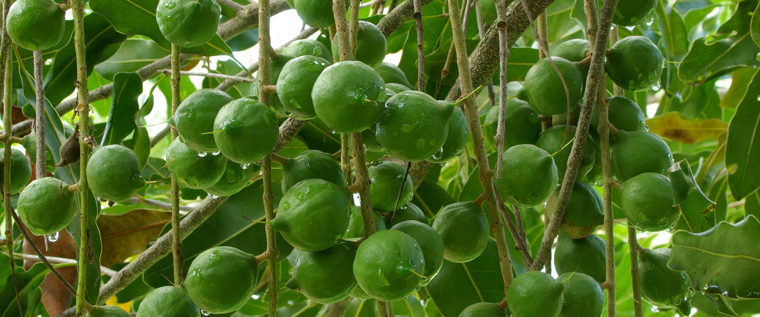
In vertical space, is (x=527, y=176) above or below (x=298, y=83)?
below

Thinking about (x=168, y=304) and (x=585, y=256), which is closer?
(x=168, y=304)

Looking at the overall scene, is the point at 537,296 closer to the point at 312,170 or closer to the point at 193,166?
the point at 312,170

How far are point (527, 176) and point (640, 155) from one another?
0.23 metres

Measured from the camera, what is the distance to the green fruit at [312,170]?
86 cm

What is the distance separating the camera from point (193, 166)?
2.80 feet

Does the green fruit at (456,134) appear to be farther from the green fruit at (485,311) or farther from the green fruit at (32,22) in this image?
the green fruit at (32,22)

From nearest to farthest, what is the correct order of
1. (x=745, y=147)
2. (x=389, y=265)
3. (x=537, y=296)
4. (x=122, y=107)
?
(x=389, y=265), (x=537, y=296), (x=122, y=107), (x=745, y=147)

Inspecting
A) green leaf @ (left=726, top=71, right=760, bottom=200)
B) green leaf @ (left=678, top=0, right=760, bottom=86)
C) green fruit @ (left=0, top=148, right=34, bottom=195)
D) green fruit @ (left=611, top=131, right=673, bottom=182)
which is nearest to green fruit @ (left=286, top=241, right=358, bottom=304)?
green fruit @ (left=611, top=131, right=673, bottom=182)

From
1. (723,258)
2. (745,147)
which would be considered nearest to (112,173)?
(723,258)

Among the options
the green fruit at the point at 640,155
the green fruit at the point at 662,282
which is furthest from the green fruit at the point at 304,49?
the green fruit at the point at 662,282

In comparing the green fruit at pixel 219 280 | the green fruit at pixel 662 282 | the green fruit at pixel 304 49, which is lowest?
the green fruit at pixel 662 282

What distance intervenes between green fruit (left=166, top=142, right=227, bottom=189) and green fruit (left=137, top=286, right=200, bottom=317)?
16cm

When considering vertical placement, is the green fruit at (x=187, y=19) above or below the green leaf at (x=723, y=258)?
above

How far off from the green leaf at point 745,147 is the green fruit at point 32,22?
1.57 m
